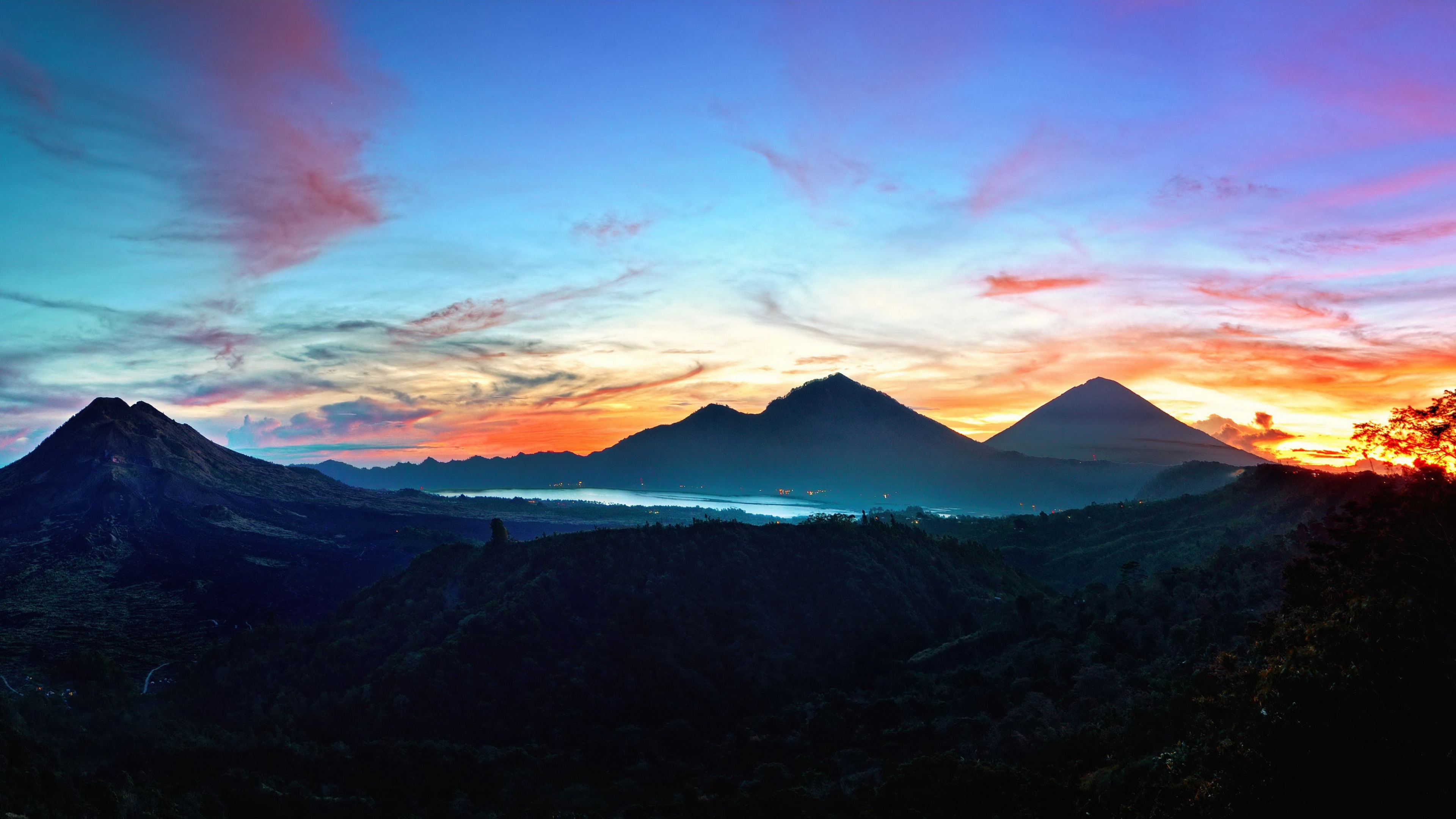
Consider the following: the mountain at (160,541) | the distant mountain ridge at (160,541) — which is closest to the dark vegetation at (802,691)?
the distant mountain ridge at (160,541)

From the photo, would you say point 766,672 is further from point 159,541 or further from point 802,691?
point 159,541

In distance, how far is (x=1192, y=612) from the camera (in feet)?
233

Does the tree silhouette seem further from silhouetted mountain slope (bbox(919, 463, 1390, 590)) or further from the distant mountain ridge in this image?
the distant mountain ridge

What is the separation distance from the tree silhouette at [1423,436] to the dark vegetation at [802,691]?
5294 mm

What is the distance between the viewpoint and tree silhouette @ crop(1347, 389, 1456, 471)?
1845 inches

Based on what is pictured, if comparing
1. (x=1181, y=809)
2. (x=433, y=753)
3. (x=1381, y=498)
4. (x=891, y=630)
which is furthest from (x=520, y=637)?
(x=1381, y=498)

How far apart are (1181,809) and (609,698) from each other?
52321mm

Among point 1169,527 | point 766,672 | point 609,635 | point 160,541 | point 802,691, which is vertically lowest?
point 802,691

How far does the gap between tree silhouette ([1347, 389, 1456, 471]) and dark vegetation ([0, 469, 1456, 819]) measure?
17.4ft

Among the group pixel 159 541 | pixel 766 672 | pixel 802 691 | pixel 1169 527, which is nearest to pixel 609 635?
pixel 766 672

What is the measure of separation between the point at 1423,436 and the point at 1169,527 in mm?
95044

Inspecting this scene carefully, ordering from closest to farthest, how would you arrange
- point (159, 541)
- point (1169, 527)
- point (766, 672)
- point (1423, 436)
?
point (1423, 436) < point (766, 672) < point (1169, 527) < point (159, 541)

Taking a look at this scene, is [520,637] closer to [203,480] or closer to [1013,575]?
[1013,575]

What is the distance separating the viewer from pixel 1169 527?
441 feet
